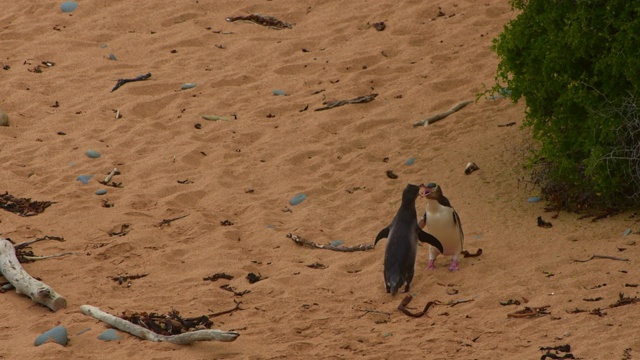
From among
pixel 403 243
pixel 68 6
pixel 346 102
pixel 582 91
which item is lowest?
pixel 346 102

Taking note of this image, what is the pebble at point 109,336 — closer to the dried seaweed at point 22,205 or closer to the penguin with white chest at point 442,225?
the penguin with white chest at point 442,225

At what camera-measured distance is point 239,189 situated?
27.7 feet

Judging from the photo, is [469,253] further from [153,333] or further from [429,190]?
[153,333]

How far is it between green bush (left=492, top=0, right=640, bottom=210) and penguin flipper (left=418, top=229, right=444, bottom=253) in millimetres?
1112

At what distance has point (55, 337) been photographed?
233 inches

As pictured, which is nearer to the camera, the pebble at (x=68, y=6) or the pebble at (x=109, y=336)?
the pebble at (x=109, y=336)

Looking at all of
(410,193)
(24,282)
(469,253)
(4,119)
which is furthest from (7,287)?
(4,119)

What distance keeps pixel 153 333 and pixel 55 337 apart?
584 mm

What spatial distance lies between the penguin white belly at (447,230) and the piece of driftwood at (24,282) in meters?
2.51

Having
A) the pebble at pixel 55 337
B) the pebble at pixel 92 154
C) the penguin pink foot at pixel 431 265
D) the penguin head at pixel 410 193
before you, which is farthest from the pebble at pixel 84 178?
the penguin pink foot at pixel 431 265

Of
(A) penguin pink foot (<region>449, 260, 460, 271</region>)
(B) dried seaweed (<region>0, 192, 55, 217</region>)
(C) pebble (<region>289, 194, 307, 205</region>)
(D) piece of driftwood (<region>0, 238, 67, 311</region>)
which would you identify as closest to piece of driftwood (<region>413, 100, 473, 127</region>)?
(C) pebble (<region>289, 194, 307, 205</region>)

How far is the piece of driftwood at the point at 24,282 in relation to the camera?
21.0ft

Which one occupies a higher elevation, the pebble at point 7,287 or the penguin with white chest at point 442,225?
→ the penguin with white chest at point 442,225

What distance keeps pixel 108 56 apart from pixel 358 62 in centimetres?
292
